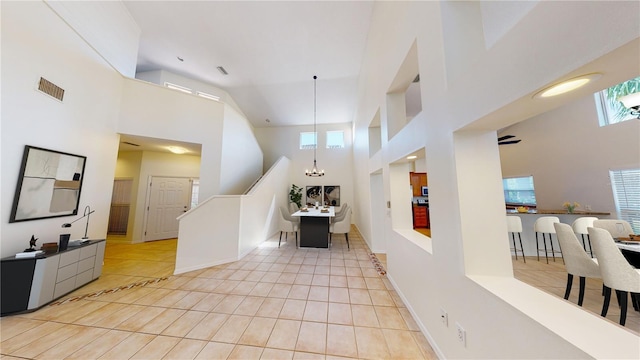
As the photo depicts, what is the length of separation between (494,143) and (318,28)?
176 inches

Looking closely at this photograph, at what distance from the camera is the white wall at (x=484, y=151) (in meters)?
0.74

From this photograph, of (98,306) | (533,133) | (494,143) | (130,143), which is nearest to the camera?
(494,143)

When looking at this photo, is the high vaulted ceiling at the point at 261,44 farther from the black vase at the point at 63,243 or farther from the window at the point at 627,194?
the window at the point at 627,194

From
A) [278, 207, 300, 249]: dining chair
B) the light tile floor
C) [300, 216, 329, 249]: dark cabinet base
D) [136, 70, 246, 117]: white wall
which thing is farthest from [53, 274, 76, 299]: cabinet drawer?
[136, 70, 246, 117]: white wall

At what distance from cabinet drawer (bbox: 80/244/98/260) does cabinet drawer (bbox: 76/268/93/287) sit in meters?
0.24

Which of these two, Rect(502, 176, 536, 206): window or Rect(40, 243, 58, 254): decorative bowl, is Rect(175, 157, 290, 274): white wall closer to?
Rect(40, 243, 58, 254): decorative bowl

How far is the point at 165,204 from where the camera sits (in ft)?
18.6

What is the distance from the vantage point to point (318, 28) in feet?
13.9

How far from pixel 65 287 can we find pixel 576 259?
21.3 feet

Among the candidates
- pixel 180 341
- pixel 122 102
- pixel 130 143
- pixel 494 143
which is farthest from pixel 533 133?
pixel 130 143

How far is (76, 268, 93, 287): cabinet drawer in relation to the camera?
2.73 metres

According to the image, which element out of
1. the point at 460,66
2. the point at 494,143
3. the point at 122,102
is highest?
the point at 122,102

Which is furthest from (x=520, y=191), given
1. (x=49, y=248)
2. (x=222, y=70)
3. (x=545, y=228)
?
(x=49, y=248)

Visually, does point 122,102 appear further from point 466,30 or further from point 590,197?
point 590,197
